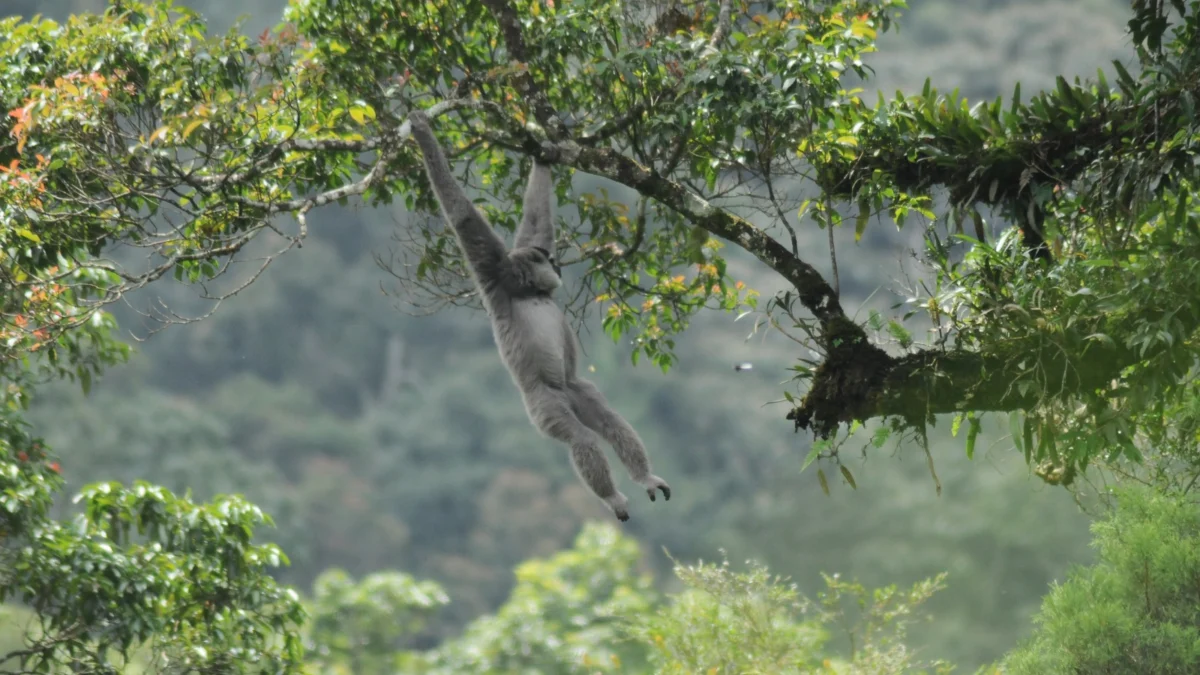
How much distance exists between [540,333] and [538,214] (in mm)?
635

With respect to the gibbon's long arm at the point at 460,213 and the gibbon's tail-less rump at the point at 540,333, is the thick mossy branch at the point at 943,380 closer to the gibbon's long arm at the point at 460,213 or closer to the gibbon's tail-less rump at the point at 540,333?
the gibbon's tail-less rump at the point at 540,333

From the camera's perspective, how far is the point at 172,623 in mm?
6770

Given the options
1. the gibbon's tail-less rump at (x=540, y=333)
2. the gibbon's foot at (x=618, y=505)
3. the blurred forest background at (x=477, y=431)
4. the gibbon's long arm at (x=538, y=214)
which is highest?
the blurred forest background at (x=477, y=431)

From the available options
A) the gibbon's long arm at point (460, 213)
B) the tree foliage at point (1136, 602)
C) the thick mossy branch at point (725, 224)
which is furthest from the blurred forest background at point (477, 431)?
the thick mossy branch at point (725, 224)

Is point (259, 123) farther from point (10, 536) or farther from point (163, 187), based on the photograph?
point (10, 536)

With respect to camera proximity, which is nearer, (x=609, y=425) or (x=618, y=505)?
(x=618, y=505)

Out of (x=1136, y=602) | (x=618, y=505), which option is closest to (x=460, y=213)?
(x=618, y=505)

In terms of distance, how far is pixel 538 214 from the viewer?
6.35 m

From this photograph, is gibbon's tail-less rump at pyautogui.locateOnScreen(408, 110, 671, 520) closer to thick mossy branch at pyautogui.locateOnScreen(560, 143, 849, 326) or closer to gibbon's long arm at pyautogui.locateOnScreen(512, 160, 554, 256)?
gibbon's long arm at pyautogui.locateOnScreen(512, 160, 554, 256)

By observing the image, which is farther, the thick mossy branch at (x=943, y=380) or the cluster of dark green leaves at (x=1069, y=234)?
the thick mossy branch at (x=943, y=380)

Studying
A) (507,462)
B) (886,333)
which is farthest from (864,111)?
(507,462)

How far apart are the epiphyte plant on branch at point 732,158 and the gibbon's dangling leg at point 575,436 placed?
1.93ft

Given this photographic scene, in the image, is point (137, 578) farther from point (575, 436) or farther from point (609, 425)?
point (609, 425)

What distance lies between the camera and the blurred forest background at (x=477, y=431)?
25.4 metres
